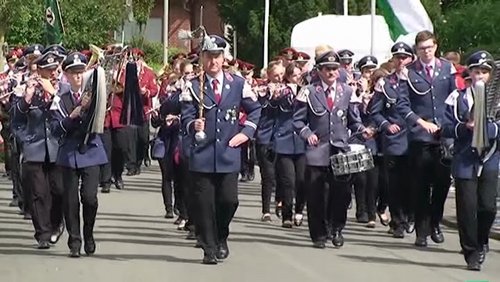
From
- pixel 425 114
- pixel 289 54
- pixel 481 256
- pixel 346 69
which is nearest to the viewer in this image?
pixel 481 256

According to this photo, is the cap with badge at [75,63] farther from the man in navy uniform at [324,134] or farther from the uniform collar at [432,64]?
the uniform collar at [432,64]

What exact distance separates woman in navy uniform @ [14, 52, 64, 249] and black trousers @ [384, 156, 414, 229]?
11.8 feet

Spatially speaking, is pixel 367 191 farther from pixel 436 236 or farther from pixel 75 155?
pixel 75 155

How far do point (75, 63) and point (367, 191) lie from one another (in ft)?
15.9

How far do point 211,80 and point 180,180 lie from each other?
3.25 metres

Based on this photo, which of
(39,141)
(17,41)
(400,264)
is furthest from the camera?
(17,41)

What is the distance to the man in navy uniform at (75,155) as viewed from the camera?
493 inches

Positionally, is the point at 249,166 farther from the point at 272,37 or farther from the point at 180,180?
the point at 272,37

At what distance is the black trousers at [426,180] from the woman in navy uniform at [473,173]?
60.2 inches

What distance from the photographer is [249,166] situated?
23.3 m

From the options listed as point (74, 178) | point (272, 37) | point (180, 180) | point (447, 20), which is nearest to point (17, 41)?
point (272, 37)

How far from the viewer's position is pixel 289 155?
614 inches

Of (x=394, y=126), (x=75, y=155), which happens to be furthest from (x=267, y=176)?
(x=75, y=155)

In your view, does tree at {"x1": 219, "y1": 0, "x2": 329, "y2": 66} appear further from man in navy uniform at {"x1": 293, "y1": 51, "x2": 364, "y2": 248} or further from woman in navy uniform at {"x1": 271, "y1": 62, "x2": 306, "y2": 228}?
man in navy uniform at {"x1": 293, "y1": 51, "x2": 364, "y2": 248}
